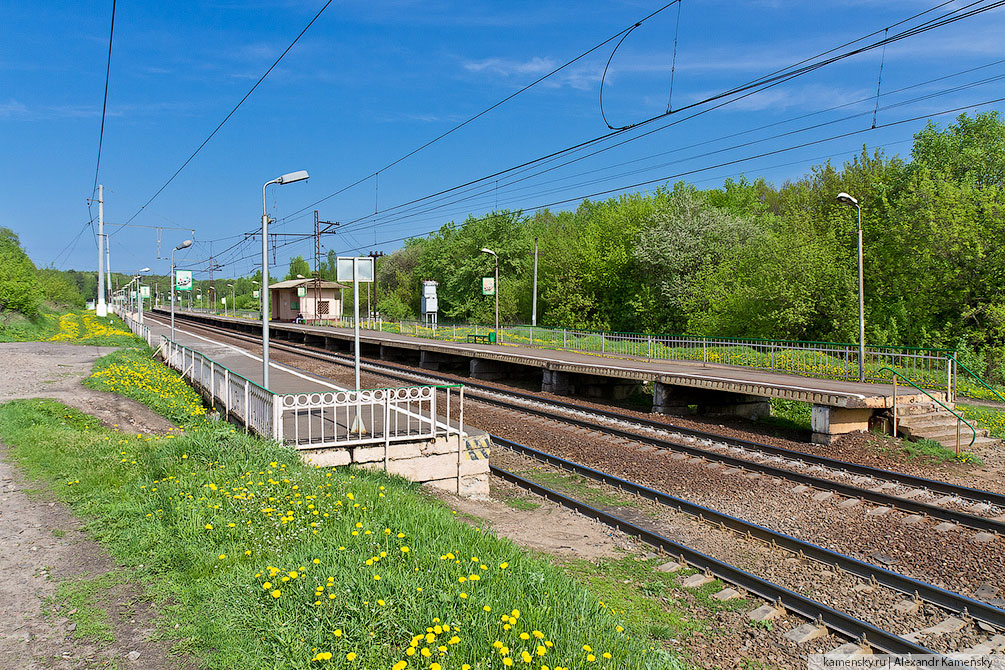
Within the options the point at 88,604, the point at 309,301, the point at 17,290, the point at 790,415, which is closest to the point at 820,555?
the point at 88,604

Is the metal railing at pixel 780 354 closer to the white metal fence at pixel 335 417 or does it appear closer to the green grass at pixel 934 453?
the green grass at pixel 934 453

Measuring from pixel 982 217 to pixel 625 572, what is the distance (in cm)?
2475

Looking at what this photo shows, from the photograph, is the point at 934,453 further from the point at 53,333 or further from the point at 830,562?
the point at 53,333

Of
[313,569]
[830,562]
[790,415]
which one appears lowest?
[790,415]

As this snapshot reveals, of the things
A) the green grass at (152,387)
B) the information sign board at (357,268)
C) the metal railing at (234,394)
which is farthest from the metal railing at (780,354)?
the green grass at (152,387)

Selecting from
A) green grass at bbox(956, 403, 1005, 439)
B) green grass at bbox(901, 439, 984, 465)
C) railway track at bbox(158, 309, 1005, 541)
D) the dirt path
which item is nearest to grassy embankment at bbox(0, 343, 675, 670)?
the dirt path

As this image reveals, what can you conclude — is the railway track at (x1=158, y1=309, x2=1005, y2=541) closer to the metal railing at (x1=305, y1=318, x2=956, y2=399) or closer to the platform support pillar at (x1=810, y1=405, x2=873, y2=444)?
the platform support pillar at (x1=810, y1=405, x2=873, y2=444)

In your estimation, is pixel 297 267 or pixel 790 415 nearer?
pixel 790 415

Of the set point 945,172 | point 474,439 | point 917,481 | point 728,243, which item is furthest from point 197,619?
point 728,243

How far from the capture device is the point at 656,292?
4562cm

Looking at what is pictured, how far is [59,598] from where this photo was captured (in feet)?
16.9

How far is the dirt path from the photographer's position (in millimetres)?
4344

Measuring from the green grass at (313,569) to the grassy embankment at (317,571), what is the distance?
0.01 m

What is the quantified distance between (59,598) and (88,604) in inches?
12.4
